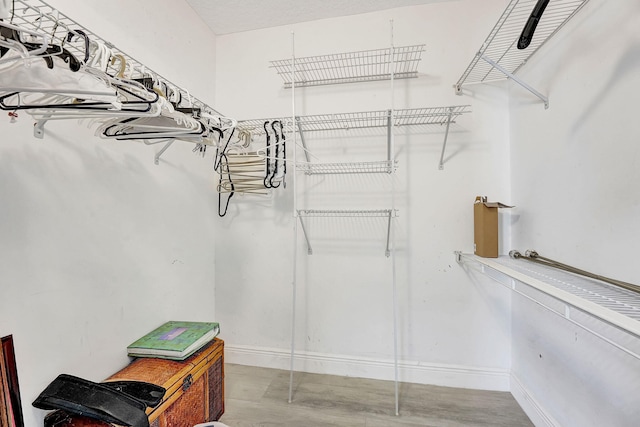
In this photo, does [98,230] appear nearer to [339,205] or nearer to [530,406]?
[339,205]

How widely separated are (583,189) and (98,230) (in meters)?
2.19

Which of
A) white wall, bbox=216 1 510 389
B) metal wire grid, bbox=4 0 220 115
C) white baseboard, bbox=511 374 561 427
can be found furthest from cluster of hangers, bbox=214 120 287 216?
white baseboard, bbox=511 374 561 427

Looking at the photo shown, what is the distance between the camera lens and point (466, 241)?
193 centimetres

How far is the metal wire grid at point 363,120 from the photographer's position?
6.24 feet

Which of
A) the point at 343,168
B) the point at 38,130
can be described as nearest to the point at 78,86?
the point at 38,130

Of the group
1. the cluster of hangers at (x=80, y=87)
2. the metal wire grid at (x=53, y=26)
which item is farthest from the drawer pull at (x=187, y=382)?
the metal wire grid at (x=53, y=26)

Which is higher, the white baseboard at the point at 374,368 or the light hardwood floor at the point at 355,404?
the white baseboard at the point at 374,368

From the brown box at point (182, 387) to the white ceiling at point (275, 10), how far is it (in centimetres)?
225

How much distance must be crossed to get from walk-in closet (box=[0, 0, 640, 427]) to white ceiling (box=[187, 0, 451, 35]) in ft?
0.06

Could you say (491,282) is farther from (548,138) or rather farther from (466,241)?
(548,138)

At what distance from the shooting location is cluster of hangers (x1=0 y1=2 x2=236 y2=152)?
0.63 m

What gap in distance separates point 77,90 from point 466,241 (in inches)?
82.2

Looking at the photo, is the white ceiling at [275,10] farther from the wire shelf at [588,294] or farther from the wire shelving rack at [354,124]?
the wire shelf at [588,294]

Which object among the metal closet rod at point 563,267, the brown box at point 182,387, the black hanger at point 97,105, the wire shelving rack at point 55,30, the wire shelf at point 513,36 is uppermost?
the wire shelf at point 513,36
